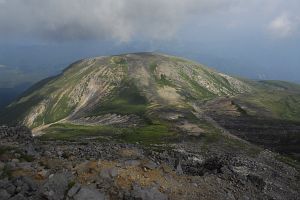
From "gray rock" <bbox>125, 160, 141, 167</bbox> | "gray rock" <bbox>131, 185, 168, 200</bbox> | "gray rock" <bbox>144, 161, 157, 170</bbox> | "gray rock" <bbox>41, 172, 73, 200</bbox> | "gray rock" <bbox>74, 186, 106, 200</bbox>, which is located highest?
"gray rock" <bbox>125, 160, 141, 167</bbox>

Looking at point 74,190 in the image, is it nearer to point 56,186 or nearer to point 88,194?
point 88,194

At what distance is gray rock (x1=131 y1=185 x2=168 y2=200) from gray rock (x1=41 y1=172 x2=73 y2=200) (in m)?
7.01

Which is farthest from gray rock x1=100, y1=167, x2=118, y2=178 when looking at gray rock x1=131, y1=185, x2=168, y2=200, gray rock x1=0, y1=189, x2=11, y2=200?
gray rock x1=0, y1=189, x2=11, y2=200

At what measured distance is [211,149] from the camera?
126 metres

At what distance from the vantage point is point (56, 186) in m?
44.4

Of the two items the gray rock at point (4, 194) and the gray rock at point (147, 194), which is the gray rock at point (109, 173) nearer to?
the gray rock at point (147, 194)

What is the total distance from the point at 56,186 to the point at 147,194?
9483mm

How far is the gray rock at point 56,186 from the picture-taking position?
42931mm

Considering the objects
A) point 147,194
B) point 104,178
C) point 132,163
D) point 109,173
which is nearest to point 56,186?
point 104,178

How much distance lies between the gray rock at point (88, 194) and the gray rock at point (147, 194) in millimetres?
3558

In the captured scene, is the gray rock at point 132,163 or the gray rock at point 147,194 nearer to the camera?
the gray rock at point 147,194

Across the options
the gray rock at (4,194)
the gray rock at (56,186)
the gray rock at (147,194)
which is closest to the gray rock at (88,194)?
the gray rock at (56,186)

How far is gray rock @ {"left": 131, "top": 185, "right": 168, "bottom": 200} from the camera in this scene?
4512 centimetres

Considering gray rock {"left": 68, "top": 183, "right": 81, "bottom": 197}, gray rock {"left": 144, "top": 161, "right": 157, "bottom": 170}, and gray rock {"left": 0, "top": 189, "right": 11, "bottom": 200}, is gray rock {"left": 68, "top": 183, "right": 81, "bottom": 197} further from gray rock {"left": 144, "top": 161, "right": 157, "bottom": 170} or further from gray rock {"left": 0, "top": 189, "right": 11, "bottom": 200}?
gray rock {"left": 144, "top": 161, "right": 157, "bottom": 170}
